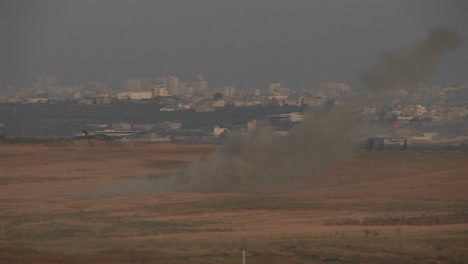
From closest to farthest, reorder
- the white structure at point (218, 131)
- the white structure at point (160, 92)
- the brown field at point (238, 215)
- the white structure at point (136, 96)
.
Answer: the brown field at point (238, 215) < the white structure at point (218, 131) < the white structure at point (136, 96) < the white structure at point (160, 92)

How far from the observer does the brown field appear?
31.5 meters

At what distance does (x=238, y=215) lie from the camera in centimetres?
4081

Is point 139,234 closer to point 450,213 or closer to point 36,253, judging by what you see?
point 36,253

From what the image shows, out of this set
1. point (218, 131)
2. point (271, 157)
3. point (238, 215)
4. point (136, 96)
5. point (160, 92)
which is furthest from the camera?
point (160, 92)

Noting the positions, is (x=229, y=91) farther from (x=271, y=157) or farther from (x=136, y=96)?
(x=271, y=157)

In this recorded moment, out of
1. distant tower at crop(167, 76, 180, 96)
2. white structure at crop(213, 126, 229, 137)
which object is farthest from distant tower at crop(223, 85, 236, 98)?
white structure at crop(213, 126, 229, 137)

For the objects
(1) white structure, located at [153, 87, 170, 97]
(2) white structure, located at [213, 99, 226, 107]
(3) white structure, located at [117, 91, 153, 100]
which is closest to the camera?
(2) white structure, located at [213, 99, 226, 107]

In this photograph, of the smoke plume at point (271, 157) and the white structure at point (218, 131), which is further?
the white structure at point (218, 131)

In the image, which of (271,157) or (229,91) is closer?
(271,157)

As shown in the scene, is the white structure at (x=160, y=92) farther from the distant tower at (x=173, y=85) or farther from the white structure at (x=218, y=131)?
the white structure at (x=218, y=131)

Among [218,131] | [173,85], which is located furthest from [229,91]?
[218,131]

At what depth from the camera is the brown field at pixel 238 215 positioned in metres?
31.5

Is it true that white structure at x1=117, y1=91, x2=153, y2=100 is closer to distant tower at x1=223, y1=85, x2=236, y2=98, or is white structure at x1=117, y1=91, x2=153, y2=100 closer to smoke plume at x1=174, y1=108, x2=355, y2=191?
distant tower at x1=223, y1=85, x2=236, y2=98

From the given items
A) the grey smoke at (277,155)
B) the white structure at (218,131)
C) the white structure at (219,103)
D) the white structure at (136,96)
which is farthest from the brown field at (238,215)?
the white structure at (136,96)
